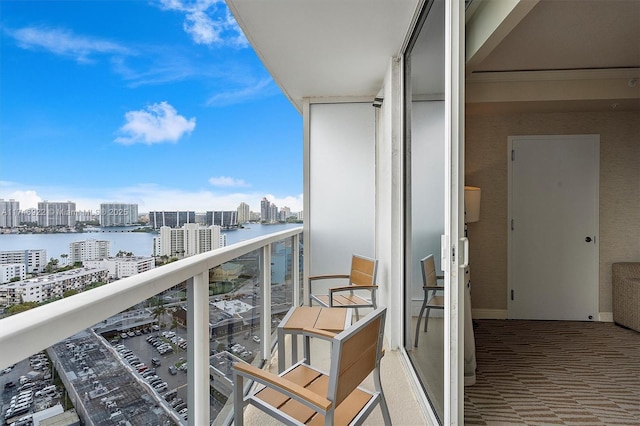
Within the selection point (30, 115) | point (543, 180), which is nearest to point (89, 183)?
point (30, 115)

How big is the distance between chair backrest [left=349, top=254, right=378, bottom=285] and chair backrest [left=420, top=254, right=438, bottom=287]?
96 cm

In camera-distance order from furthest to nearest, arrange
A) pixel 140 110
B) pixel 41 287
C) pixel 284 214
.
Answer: pixel 140 110 → pixel 284 214 → pixel 41 287

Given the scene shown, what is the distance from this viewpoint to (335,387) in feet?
3.87

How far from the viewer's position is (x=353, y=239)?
401 cm

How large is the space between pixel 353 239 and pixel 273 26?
2.33m

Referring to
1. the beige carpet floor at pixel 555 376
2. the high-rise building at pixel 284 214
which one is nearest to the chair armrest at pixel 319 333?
the beige carpet floor at pixel 555 376

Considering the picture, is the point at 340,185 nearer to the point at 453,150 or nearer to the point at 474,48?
the point at 474,48

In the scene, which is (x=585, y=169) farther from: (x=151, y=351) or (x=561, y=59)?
(x=151, y=351)

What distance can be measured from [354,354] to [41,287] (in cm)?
97

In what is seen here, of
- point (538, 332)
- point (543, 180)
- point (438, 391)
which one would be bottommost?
point (538, 332)

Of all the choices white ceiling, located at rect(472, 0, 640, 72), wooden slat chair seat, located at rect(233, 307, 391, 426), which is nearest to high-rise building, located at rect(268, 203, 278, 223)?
white ceiling, located at rect(472, 0, 640, 72)

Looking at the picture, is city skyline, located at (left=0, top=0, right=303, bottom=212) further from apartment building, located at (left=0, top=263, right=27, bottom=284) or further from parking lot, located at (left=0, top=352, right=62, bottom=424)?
parking lot, located at (left=0, top=352, right=62, bottom=424)

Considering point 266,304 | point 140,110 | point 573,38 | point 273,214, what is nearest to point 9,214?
point 266,304

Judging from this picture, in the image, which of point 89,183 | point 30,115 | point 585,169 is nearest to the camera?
point 585,169
